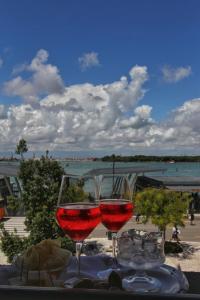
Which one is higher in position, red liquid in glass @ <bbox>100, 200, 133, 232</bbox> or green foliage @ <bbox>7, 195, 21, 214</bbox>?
red liquid in glass @ <bbox>100, 200, 133, 232</bbox>

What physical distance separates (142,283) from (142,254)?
119 mm

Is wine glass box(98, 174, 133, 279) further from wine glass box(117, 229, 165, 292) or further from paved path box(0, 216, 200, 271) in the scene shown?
paved path box(0, 216, 200, 271)

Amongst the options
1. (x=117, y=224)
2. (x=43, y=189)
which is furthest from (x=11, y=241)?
Result: (x=117, y=224)

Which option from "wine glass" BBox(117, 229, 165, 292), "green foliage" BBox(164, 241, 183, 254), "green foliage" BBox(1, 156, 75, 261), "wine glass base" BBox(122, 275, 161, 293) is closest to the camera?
"wine glass base" BBox(122, 275, 161, 293)

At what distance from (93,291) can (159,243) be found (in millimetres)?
659

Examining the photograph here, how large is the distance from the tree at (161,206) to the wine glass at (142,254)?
75.1 feet

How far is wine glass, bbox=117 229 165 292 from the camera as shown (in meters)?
1.39

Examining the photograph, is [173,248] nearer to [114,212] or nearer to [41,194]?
[41,194]

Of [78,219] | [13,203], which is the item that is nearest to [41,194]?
[13,203]

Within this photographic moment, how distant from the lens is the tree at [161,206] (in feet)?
78.7

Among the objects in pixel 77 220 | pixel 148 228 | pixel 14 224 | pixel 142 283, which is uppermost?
pixel 77 220

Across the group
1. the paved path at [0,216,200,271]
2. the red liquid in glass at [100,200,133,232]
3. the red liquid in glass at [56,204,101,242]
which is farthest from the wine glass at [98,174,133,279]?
the paved path at [0,216,200,271]

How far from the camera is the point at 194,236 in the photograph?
28.6 meters

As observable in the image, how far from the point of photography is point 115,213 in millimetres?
1597
